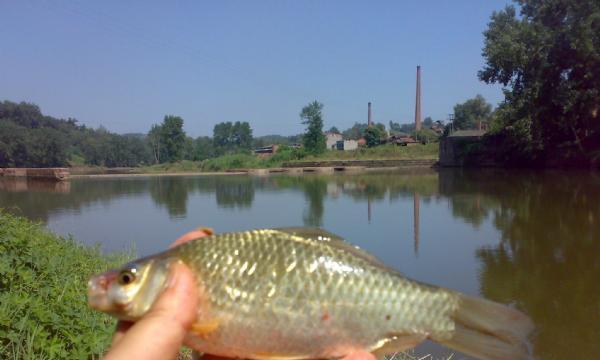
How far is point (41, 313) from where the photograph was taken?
3.63 m

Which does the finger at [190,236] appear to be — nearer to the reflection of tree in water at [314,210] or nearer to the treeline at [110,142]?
the reflection of tree in water at [314,210]

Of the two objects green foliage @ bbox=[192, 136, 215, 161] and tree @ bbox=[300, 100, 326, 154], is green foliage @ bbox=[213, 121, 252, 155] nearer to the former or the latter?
green foliage @ bbox=[192, 136, 215, 161]

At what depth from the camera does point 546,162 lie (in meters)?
37.0

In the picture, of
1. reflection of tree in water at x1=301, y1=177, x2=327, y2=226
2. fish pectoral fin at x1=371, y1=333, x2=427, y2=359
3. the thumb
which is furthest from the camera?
reflection of tree in water at x1=301, y1=177, x2=327, y2=226

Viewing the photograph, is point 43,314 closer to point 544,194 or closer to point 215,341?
point 215,341

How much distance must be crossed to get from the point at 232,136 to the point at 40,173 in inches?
2945

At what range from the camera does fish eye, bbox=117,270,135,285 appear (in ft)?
4.92

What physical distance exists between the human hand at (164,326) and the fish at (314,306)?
0.15ft

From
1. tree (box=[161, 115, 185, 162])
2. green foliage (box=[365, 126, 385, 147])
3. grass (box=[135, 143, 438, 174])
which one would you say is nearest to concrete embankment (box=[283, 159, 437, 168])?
grass (box=[135, 143, 438, 174])

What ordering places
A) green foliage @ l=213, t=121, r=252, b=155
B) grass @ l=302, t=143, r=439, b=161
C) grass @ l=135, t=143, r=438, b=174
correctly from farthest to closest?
green foliage @ l=213, t=121, r=252, b=155 < grass @ l=135, t=143, r=438, b=174 < grass @ l=302, t=143, r=439, b=161

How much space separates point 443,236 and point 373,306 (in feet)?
37.6

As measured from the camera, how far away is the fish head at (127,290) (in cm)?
148

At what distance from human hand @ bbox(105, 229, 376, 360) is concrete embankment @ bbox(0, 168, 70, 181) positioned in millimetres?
52627

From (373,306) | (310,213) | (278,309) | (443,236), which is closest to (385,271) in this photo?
(373,306)
